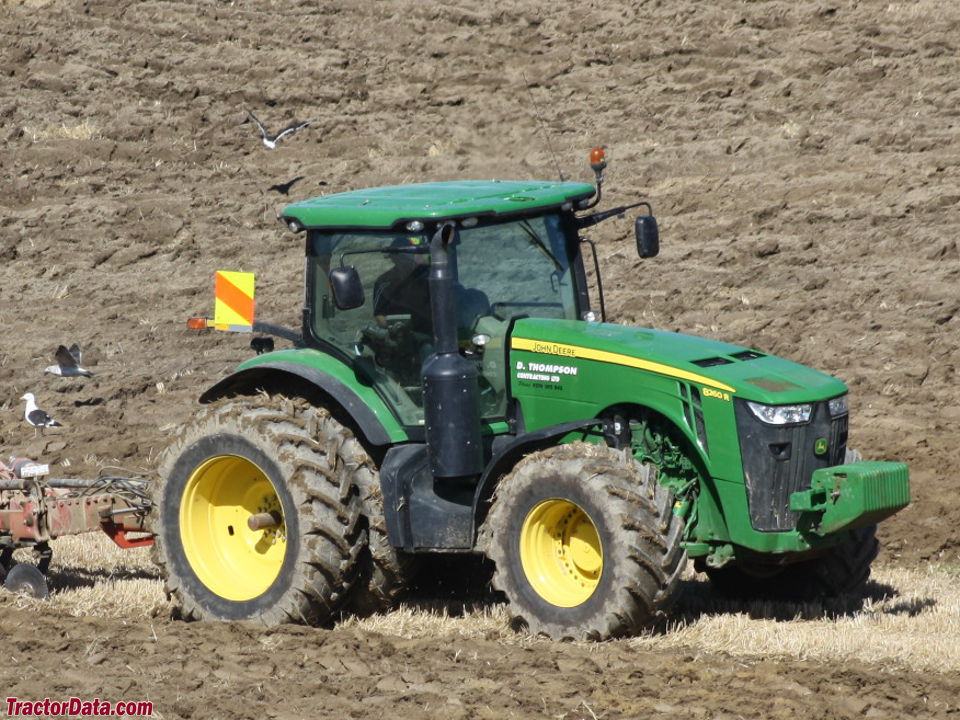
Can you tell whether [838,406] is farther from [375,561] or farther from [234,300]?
[234,300]

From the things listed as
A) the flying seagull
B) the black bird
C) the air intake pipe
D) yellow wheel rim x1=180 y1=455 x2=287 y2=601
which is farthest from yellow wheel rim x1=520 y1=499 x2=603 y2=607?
the flying seagull

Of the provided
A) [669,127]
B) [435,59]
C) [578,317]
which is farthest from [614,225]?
[578,317]

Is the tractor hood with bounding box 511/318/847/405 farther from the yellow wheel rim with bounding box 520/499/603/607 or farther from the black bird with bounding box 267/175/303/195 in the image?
the black bird with bounding box 267/175/303/195

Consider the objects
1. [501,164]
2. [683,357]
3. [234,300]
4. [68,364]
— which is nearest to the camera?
[683,357]

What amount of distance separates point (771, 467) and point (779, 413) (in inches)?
10.7

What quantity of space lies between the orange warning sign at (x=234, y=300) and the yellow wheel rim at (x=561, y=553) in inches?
91.8


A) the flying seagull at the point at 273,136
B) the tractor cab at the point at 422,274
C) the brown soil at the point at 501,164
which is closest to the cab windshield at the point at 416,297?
the tractor cab at the point at 422,274

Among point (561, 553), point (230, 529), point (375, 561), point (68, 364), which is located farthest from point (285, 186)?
point (561, 553)

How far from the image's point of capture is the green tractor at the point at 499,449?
8.16 metres

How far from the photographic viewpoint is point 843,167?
19641 millimetres

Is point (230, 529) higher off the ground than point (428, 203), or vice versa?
point (428, 203)

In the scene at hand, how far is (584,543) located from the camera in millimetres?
8352

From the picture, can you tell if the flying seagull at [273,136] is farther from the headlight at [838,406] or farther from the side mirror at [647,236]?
the headlight at [838,406]

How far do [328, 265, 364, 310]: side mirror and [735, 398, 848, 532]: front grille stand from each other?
196 centimetres
